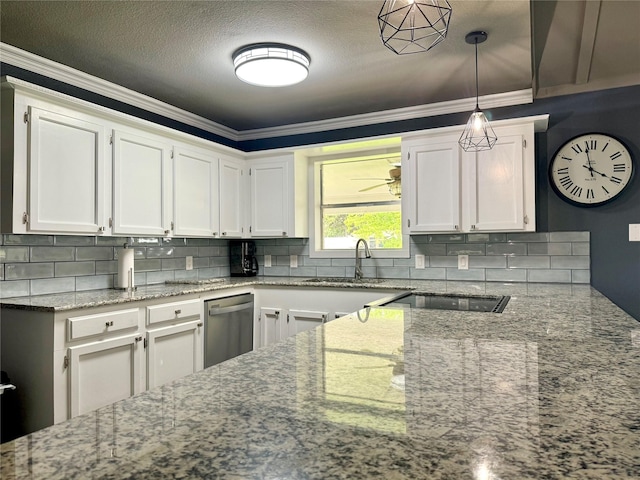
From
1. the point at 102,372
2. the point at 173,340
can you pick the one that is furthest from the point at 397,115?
the point at 102,372

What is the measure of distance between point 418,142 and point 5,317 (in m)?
2.92

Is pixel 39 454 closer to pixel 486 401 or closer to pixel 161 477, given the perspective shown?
pixel 161 477

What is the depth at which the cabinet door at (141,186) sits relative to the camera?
2.94m

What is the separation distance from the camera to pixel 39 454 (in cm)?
57

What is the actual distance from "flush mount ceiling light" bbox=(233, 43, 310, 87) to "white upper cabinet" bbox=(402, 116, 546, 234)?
1148 millimetres

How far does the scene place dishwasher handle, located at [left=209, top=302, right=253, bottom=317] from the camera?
3227mm

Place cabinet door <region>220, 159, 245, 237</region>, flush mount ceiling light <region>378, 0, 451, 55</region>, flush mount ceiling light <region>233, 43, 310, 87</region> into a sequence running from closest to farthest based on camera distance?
flush mount ceiling light <region>378, 0, 451, 55</region> → flush mount ceiling light <region>233, 43, 310, 87</region> → cabinet door <region>220, 159, 245, 237</region>

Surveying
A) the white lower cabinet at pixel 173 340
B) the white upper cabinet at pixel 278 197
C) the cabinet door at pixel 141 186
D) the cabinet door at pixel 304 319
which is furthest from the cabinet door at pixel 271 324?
the cabinet door at pixel 141 186

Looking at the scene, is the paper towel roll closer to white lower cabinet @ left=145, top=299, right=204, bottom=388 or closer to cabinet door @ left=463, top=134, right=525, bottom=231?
white lower cabinet @ left=145, top=299, right=204, bottom=388

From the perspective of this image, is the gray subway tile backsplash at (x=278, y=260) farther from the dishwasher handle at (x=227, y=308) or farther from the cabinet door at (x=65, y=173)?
the dishwasher handle at (x=227, y=308)

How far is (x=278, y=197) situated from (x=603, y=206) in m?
2.56

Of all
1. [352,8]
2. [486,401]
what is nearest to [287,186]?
[352,8]

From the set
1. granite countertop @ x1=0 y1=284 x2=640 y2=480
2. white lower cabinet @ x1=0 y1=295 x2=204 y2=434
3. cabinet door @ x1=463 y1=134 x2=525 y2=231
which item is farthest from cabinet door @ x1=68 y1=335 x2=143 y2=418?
cabinet door @ x1=463 y1=134 x2=525 y2=231

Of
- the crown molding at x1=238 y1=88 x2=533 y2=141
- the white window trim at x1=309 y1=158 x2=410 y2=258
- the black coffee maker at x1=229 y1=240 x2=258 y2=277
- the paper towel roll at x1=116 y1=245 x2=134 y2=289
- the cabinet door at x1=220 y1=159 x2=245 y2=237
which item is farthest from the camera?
the black coffee maker at x1=229 y1=240 x2=258 y2=277
